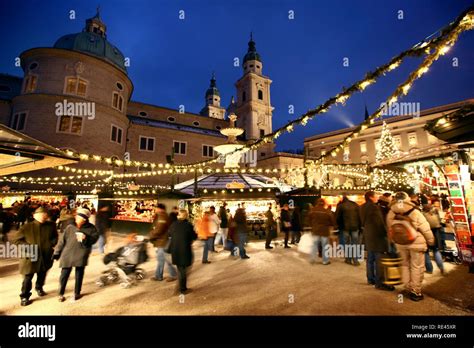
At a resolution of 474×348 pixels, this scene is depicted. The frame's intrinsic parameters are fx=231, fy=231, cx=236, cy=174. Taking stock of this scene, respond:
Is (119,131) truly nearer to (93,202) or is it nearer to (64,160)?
(93,202)

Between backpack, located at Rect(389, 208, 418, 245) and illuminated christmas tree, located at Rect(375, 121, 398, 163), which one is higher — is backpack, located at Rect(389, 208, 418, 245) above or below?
below

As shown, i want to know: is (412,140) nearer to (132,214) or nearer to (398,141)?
(398,141)

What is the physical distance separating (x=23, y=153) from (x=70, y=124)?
21.9 m

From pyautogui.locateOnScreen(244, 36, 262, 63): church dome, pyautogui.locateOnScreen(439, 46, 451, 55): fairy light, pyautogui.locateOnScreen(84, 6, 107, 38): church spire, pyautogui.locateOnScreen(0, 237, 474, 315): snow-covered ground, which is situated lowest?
pyautogui.locateOnScreen(0, 237, 474, 315): snow-covered ground

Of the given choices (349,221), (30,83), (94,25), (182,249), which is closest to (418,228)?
(349,221)

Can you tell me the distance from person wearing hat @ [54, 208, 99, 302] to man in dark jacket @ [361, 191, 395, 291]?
617 centimetres

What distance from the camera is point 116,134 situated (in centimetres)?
2719

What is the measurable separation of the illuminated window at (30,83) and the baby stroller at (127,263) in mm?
26819

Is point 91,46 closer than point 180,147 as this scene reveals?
Yes

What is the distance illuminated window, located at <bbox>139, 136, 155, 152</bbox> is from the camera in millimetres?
30872

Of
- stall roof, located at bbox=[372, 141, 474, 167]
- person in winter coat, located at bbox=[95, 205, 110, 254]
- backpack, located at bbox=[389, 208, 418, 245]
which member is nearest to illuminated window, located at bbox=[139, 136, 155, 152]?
person in winter coat, located at bbox=[95, 205, 110, 254]

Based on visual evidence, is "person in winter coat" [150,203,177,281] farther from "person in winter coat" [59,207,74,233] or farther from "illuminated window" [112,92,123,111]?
"illuminated window" [112,92,123,111]
